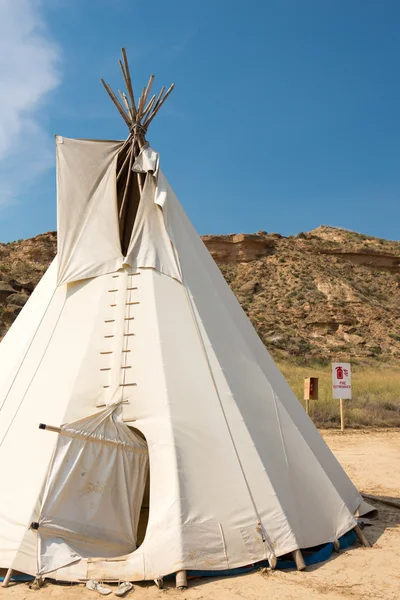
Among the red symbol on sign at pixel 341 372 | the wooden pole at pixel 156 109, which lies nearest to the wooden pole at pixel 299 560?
the wooden pole at pixel 156 109

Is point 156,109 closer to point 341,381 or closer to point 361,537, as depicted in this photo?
point 361,537

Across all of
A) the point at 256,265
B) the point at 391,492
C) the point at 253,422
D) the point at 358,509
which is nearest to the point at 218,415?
the point at 253,422

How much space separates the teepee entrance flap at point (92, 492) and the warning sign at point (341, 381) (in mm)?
10700

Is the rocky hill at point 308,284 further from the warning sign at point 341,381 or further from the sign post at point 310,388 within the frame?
the sign post at point 310,388

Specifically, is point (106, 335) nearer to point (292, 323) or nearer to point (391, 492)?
point (391, 492)

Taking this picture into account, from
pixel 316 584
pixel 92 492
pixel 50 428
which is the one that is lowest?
pixel 316 584

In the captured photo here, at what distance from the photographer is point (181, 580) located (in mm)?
4473

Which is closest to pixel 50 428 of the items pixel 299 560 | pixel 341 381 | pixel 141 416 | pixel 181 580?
pixel 141 416

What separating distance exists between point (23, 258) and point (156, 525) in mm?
45530

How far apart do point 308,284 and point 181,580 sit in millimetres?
43275

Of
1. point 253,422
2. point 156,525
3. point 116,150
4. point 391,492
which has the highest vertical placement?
point 116,150

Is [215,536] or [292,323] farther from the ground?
[292,323]

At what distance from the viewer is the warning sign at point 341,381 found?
49.3 ft

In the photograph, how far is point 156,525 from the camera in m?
4.74
